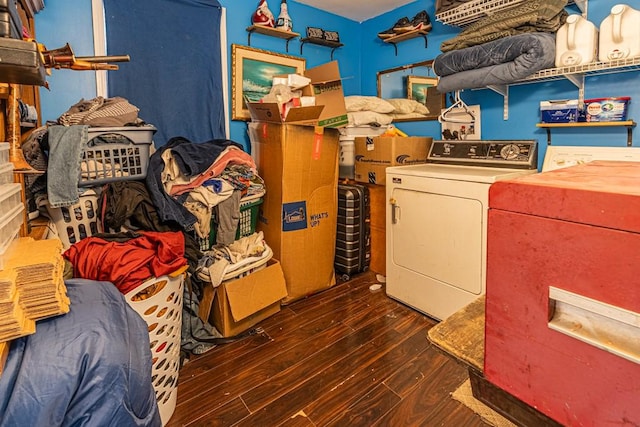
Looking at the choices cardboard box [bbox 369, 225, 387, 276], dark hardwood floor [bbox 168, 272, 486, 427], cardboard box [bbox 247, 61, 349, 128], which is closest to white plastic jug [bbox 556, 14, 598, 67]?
cardboard box [bbox 247, 61, 349, 128]

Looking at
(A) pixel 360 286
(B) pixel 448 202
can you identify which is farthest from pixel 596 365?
(A) pixel 360 286

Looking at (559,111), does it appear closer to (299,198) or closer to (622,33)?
(622,33)

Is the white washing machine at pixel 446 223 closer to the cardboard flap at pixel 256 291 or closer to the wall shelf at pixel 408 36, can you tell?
the cardboard flap at pixel 256 291

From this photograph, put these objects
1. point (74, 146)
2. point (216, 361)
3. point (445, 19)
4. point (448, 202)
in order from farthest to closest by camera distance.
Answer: point (445, 19) < point (448, 202) < point (216, 361) < point (74, 146)

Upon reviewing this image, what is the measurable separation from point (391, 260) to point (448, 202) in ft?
2.11

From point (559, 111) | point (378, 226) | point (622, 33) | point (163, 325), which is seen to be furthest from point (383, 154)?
point (163, 325)

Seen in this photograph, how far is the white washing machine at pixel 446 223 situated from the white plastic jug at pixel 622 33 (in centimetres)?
61

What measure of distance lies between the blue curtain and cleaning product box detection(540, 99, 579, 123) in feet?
7.19

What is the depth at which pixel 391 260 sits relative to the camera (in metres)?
2.56

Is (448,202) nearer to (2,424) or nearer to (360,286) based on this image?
(360,286)

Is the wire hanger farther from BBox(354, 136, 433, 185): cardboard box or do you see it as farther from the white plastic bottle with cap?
the white plastic bottle with cap

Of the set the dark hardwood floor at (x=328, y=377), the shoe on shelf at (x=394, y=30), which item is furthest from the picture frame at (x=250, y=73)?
the dark hardwood floor at (x=328, y=377)

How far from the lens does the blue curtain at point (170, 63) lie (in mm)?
2283

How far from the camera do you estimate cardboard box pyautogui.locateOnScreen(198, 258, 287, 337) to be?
2029mm
